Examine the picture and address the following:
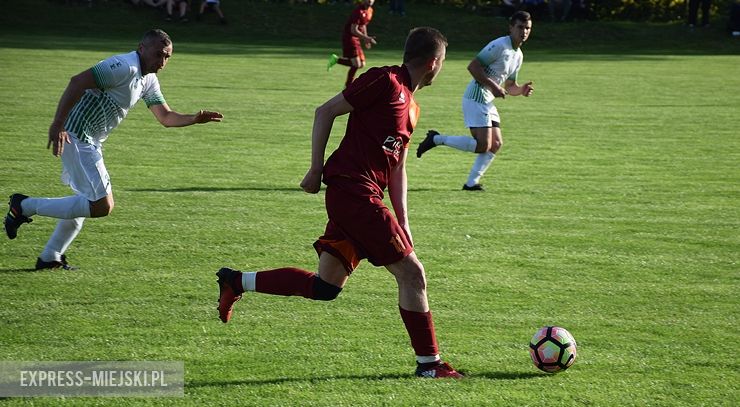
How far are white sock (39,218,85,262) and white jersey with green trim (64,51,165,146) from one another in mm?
672

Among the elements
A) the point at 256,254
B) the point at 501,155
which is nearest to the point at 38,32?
the point at 501,155

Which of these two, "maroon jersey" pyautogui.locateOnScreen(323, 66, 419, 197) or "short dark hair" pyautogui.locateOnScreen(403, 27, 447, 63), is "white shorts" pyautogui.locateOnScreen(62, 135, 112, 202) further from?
"short dark hair" pyautogui.locateOnScreen(403, 27, 447, 63)

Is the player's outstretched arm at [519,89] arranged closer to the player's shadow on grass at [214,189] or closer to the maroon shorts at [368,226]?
the player's shadow on grass at [214,189]

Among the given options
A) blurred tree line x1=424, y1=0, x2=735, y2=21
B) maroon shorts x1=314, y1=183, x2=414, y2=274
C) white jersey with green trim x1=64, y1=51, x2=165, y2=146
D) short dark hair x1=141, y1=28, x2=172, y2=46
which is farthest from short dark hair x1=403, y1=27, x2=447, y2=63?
blurred tree line x1=424, y1=0, x2=735, y2=21

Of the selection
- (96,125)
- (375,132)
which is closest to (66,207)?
Answer: (96,125)

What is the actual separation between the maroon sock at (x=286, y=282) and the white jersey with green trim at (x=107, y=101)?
2.49 meters

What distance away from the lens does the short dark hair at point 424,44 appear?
6012mm

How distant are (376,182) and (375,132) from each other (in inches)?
11.2

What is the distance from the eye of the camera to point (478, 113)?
1314 centimetres

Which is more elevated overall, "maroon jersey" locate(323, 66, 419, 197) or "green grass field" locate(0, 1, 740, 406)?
"maroon jersey" locate(323, 66, 419, 197)

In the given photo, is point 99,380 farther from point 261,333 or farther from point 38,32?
point 38,32

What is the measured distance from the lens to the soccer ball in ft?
20.5

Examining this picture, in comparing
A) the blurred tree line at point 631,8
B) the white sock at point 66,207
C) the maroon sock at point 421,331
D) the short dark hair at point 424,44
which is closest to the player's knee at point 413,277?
the maroon sock at point 421,331

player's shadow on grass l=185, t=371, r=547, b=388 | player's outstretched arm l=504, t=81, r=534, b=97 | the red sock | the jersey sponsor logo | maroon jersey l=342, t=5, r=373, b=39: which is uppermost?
the jersey sponsor logo
